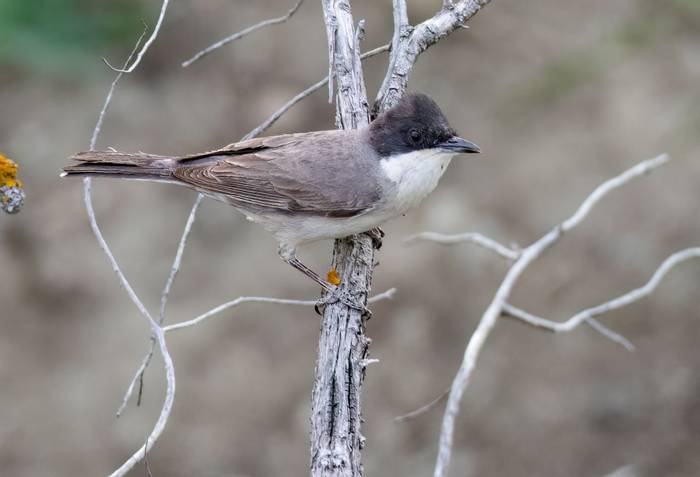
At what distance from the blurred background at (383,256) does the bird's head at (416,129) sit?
295 cm

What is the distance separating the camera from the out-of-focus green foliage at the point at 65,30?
24.7 feet

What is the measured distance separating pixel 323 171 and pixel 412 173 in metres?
0.47

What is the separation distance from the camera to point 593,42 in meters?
7.98

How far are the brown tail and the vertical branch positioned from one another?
98 centimetres

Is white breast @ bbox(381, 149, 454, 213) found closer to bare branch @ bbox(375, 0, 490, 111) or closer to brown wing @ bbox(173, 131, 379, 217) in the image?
brown wing @ bbox(173, 131, 379, 217)

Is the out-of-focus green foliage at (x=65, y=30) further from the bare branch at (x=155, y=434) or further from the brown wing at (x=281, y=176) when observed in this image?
the bare branch at (x=155, y=434)

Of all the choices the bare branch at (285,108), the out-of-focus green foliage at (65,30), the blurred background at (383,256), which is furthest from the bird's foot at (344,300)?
the out-of-focus green foliage at (65,30)

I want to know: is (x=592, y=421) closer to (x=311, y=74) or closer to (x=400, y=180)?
(x=400, y=180)

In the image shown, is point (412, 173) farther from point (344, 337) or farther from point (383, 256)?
point (383, 256)

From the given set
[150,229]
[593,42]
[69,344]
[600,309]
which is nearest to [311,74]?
[150,229]

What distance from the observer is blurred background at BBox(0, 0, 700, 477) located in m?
6.80

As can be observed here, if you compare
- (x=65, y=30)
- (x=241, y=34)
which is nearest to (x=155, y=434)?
(x=241, y=34)

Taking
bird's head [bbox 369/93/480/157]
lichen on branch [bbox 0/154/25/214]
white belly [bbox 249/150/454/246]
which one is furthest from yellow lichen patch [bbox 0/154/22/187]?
bird's head [bbox 369/93/480/157]

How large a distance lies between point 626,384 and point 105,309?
4169 millimetres
